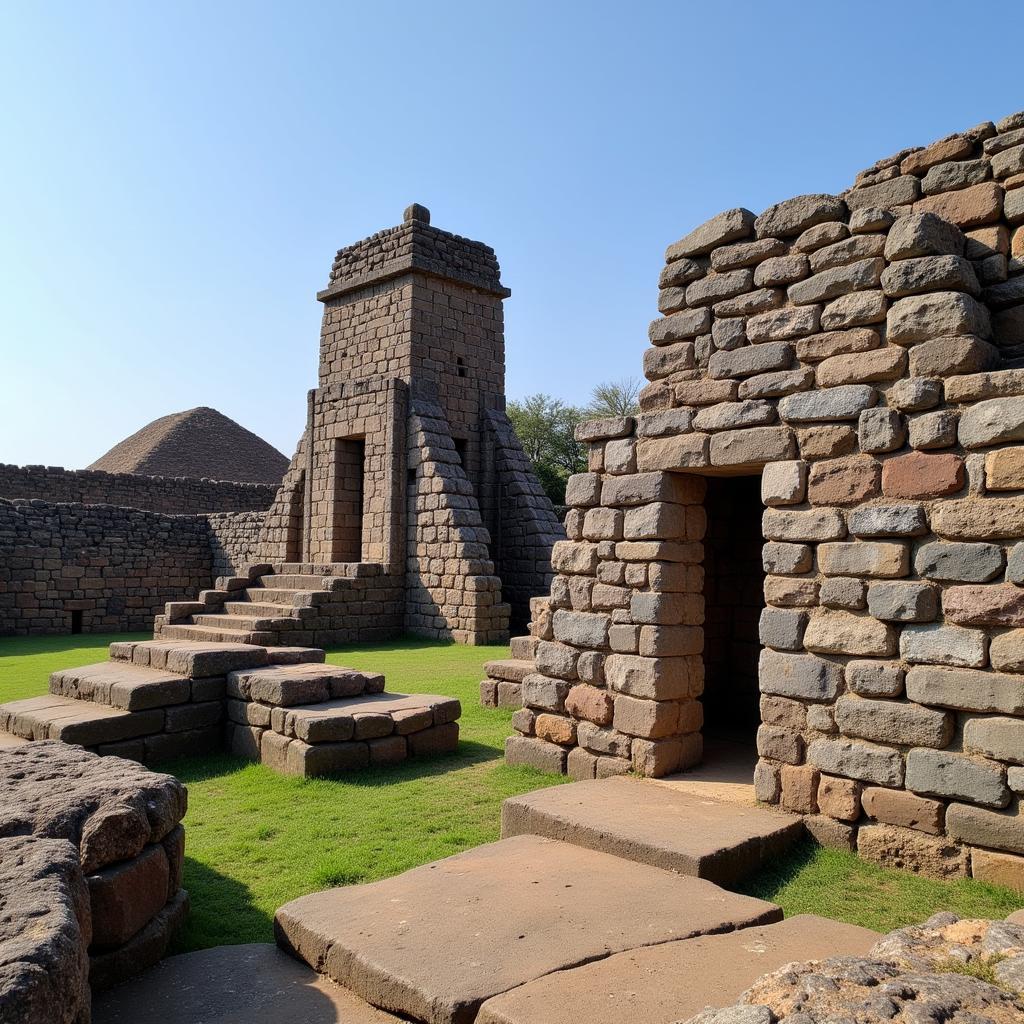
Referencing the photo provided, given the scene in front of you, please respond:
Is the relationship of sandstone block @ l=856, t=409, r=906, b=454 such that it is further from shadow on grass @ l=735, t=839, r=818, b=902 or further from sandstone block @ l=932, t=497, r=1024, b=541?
shadow on grass @ l=735, t=839, r=818, b=902

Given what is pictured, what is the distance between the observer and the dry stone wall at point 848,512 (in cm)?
421

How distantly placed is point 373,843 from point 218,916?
1118 mm

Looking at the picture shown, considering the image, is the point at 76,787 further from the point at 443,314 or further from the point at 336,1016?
the point at 443,314

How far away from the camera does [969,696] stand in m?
4.16

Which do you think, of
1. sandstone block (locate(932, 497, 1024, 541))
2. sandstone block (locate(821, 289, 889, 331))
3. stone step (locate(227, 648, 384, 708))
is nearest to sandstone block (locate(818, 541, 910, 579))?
sandstone block (locate(932, 497, 1024, 541))

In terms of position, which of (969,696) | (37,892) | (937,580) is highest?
(937,580)

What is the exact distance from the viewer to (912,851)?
434cm

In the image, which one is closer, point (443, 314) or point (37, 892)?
point (37, 892)

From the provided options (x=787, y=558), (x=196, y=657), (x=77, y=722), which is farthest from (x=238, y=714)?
(x=787, y=558)

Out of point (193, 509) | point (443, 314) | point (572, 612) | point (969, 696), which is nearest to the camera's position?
point (969, 696)

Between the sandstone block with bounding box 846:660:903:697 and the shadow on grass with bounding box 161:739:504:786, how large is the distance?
3392mm

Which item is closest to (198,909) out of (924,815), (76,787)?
(76,787)

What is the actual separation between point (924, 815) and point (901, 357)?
2441 mm

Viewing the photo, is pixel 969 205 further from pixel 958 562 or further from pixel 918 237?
pixel 958 562
